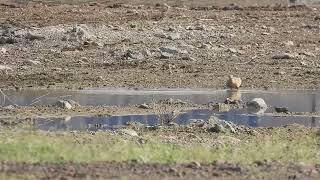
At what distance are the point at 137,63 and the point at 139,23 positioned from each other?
6.85 meters

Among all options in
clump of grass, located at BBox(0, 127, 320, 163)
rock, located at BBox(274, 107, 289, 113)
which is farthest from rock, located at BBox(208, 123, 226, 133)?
rock, located at BBox(274, 107, 289, 113)

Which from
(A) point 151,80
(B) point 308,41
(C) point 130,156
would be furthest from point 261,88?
(C) point 130,156

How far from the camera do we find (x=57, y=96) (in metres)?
Result: 17.7

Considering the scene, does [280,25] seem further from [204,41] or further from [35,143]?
[35,143]

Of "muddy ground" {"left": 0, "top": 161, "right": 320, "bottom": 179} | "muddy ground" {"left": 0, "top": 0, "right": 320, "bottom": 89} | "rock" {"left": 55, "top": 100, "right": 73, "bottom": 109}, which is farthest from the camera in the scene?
"muddy ground" {"left": 0, "top": 0, "right": 320, "bottom": 89}

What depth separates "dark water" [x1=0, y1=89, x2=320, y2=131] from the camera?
47.9 ft

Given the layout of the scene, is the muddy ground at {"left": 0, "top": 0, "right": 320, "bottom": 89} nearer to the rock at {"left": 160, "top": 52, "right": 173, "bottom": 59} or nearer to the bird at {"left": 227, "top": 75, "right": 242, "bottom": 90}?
the rock at {"left": 160, "top": 52, "right": 173, "bottom": 59}

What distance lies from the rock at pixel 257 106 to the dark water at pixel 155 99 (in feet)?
0.47

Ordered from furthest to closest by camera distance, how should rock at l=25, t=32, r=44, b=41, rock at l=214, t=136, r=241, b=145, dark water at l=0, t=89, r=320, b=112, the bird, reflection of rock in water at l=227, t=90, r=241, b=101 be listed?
rock at l=25, t=32, r=44, b=41 → the bird → reflection of rock in water at l=227, t=90, r=241, b=101 → dark water at l=0, t=89, r=320, b=112 → rock at l=214, t=136, r=241, b=145

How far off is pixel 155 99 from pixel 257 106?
2.10 m

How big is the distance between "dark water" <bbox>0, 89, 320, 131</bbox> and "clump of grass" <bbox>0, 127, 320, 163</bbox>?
90.3 inches

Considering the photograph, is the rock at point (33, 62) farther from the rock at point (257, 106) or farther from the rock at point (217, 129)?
the rock at point (217, 129)

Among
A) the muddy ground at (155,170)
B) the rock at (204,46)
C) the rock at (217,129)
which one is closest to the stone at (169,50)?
the rock at (204,46)

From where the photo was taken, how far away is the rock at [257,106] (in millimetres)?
16500
